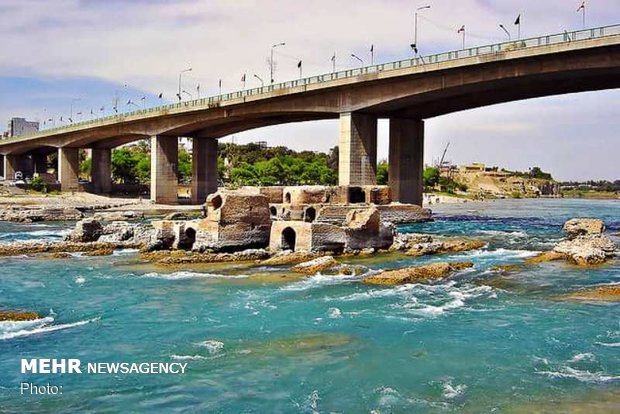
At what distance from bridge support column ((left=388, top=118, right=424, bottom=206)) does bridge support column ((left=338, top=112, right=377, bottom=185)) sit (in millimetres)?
4931

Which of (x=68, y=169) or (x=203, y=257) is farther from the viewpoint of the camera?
(x=68, y=169)

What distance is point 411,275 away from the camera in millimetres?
29453

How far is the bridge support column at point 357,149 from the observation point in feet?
206

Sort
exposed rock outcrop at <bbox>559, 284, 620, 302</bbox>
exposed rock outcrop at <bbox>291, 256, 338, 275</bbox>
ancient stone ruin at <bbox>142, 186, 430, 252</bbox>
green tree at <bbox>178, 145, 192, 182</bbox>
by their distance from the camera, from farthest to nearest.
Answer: green tree at <bbox>178, 145, 192, 182</bbox>, ancient stone ruin at <bbox>142, 186, 430, 252</bbox>, exposed rock outcrop at <bbox>291, 256, 338, 275</bbox>, exposed rock outcrop at <bbox>559, 284, 620, 302</bbox>

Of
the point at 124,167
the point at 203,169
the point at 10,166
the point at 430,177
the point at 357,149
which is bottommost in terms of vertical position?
the point at 203,169

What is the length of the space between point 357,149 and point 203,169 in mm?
35628

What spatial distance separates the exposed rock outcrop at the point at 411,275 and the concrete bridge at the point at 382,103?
24.9m

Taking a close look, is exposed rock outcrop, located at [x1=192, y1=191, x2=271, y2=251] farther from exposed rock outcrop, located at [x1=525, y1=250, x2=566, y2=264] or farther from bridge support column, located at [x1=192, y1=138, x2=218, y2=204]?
bridge support column, located at [x1=192, y1=138, x2=218, y2=204]

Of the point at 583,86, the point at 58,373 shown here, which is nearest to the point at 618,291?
the point at 58,373

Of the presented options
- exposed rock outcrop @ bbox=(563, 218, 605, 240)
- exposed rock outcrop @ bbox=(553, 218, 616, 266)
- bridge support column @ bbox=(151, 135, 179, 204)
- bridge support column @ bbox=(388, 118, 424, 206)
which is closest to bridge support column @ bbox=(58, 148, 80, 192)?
bridge support column @ bbox=(151, 135, 179, 204)

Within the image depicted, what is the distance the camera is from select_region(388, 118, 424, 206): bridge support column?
69.0m

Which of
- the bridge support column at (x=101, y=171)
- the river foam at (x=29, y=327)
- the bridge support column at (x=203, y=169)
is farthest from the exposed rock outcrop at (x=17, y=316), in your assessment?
the bridge support column at (x=101, y=171)

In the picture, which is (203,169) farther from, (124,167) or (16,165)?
(16,165)

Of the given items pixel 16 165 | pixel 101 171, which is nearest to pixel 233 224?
pixel 101 171
